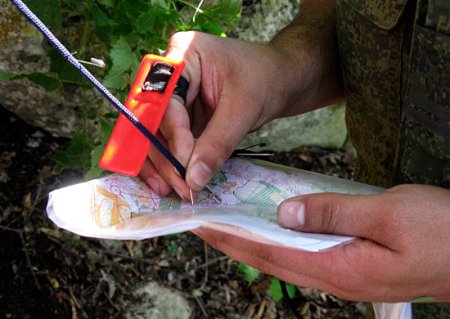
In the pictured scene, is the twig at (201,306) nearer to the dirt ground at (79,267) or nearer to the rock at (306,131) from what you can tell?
the dirt ground at (79,267)

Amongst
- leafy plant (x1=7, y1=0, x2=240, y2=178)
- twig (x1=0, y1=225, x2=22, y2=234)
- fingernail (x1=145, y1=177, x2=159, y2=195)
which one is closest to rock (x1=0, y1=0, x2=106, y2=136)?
leafy plant (x1=7, y1=0, x2=240, y2=178)

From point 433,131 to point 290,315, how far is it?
1.10 m

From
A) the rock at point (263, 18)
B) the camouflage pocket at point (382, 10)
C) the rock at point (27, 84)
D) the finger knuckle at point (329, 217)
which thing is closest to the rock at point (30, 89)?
the rock at point (27, 84)

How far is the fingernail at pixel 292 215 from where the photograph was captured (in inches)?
29.7

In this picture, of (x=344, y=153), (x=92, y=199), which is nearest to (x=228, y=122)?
(x=92, y=199)

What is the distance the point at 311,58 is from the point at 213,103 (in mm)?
262

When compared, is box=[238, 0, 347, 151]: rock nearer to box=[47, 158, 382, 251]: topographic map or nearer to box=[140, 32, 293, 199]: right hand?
box=[140, 32, 293, 199]: right hand

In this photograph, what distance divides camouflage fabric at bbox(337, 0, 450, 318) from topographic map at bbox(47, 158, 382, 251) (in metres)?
0.11

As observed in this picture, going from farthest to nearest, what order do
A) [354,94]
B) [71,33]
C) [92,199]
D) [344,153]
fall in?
1. [344,153]
2. [71,33]
3. [354,94]
4. [92,199]

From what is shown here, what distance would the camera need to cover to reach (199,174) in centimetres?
83

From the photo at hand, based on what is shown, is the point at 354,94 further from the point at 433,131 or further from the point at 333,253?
the point at 333,253

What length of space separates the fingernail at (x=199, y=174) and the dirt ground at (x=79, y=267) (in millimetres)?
953

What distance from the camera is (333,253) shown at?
819 mm

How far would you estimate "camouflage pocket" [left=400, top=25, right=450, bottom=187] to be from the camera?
846mm
